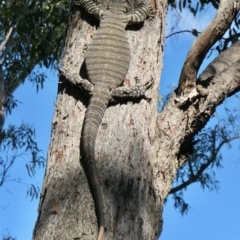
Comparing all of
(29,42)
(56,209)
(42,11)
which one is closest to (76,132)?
(56,209)

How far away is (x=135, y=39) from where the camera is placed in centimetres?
271

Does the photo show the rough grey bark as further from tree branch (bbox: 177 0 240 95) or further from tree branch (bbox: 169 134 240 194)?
tree branch (bbox: 169 134 240 194)

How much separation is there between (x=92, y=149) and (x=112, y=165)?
92 millimetres

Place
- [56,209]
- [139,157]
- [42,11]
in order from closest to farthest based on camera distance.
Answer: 1. [56,209]
2. [139,157]
3. [42,11]

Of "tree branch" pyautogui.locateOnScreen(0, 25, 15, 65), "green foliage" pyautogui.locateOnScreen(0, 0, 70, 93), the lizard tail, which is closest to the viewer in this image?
the lizard tail

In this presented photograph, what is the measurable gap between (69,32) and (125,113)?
20.7 inches

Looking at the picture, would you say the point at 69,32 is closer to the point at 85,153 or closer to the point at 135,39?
the point at 135,39

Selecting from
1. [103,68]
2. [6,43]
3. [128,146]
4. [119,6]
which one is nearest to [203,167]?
[6,43]

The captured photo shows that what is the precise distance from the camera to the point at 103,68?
280 centimetres

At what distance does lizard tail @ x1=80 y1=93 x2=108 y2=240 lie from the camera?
6.73 feet

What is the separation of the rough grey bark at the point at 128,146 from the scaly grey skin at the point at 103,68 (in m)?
0.04

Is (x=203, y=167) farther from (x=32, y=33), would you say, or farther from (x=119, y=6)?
(x=119, y=6)

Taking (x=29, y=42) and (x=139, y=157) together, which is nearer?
(x=139, y=157)

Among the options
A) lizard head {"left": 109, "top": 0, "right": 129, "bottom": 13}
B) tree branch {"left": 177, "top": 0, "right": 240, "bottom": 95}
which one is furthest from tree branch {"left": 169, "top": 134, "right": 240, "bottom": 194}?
tree branch {"left": 177, "top": 0, "right": 240, "bottom": 95}
